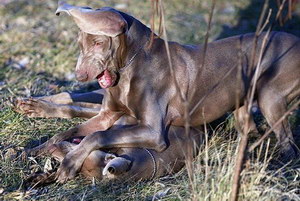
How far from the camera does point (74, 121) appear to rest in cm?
611

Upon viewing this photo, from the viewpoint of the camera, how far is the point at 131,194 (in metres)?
4.74

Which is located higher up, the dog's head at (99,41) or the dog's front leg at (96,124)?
the dog's head at (99,41)

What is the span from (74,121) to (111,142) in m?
1.05

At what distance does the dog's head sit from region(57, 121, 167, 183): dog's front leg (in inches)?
18.2

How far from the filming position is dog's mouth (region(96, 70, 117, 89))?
17.4ft

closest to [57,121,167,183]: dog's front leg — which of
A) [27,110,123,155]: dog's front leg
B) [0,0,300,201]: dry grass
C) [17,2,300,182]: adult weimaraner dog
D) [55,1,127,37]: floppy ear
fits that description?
[17,2,300,182]: adult weimaraner dog

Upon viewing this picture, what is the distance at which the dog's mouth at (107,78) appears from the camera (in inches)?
208

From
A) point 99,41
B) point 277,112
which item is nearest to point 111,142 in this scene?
point 99,41

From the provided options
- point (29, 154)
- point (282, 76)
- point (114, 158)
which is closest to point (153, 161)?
point (114, 158)

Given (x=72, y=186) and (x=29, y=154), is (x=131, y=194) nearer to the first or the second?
(x=72, y=186)

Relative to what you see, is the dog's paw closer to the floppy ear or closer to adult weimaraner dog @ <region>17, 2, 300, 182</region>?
adult weimaraner dog @ <region>17, 2, 300, 182</region>

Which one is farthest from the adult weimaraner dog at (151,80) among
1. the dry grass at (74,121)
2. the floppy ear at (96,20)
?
the dry grass at (74,121)

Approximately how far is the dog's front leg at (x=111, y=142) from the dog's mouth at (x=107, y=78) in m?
0.39

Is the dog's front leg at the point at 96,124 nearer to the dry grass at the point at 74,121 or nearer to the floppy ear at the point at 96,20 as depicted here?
the dry grass at the point at 74,121
